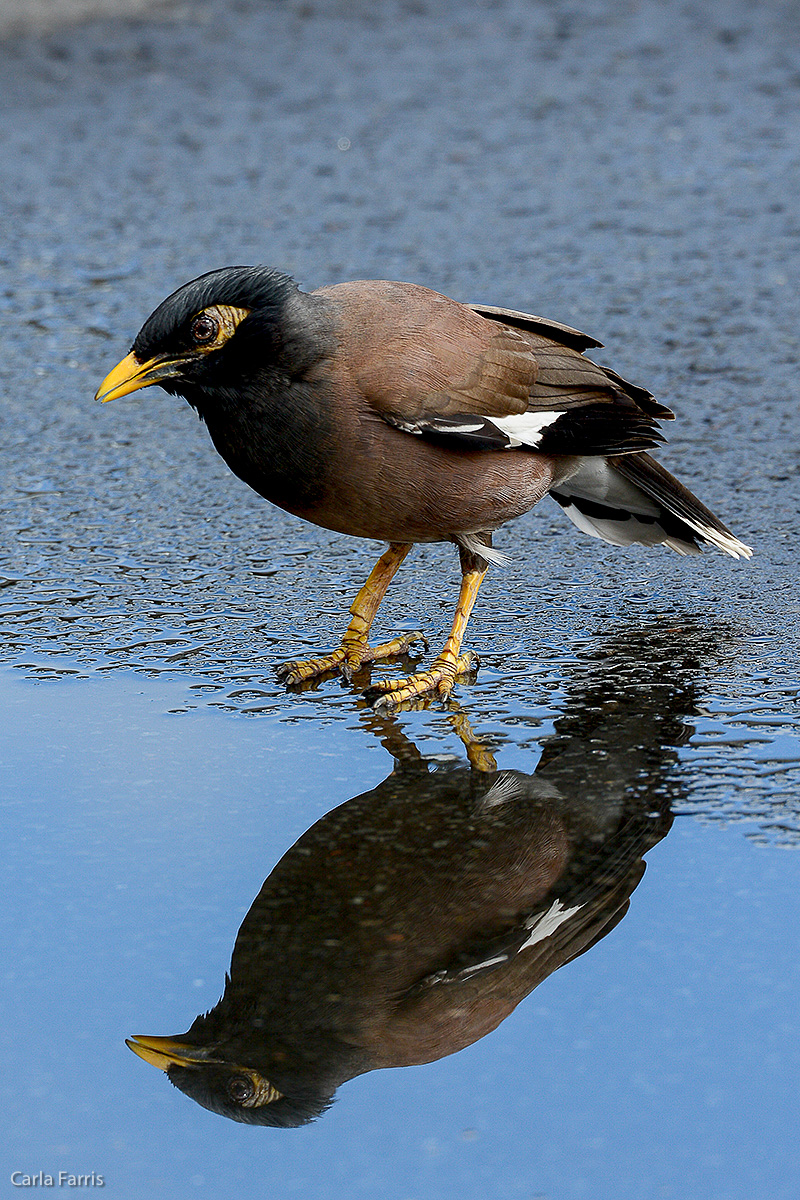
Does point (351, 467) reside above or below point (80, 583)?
above

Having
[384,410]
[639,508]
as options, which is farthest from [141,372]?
[639,508]

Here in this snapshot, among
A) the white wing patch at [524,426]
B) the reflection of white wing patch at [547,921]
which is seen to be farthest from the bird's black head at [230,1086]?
the white wing patch at [524,426]

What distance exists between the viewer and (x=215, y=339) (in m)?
4.23

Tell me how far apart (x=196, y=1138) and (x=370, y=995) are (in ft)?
1.56

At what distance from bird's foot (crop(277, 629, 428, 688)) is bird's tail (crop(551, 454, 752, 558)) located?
0.77 metres

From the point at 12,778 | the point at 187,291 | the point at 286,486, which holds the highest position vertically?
the point at 187,291

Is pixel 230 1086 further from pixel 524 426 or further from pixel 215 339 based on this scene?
pixel 524 426

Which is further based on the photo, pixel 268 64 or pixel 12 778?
pixel 268 64

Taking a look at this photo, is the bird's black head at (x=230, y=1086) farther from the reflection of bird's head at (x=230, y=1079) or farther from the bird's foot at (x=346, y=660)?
the bird's foot at (x=346, y=660)

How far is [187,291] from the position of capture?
4.20 metres

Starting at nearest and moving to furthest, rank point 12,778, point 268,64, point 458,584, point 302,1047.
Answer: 1. point 302,1047
2. point 12,778
3. point 458,584
4. point 268,64

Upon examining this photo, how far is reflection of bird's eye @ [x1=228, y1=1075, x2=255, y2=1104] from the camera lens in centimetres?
282

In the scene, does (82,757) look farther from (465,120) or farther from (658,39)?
(658,39)

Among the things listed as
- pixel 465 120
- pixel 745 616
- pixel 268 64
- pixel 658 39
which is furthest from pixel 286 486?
pixel 658 39
